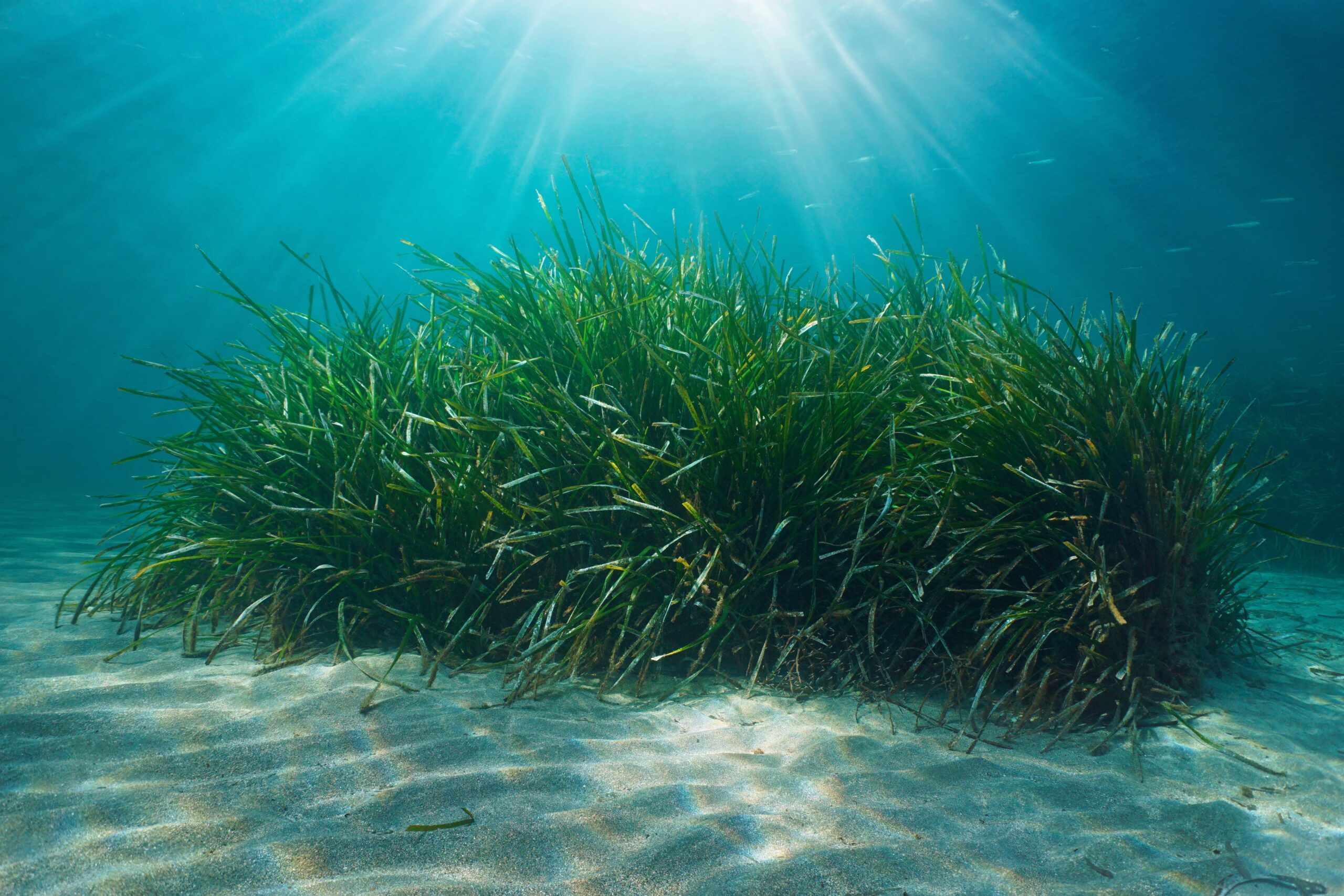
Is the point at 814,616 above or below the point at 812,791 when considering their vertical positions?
above

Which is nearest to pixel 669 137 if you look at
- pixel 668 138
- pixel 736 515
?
pixel 668 138

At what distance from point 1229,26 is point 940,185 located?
2382 cm

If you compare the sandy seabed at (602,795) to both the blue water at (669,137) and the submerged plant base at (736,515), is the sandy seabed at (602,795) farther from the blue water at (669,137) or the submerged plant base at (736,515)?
the blue water at (669,137)

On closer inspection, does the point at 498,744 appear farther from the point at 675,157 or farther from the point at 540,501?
the point at 675,157

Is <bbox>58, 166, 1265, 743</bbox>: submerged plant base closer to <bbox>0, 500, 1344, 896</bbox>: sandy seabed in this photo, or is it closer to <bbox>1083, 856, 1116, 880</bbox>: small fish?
<bbox>0, 500, 1344, 896</bbox>: sandy seabed

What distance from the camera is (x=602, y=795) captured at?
56.7 inches

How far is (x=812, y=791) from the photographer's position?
151 centimetres

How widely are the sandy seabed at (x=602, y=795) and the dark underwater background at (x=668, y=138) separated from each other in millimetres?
16295

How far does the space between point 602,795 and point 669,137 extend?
151 feet

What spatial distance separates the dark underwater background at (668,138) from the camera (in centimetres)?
2906

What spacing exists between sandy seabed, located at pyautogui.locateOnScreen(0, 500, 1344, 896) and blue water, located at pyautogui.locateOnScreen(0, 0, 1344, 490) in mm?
22656

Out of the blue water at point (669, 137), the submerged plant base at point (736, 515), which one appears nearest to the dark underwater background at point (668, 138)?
the blue water at point (669, 137)

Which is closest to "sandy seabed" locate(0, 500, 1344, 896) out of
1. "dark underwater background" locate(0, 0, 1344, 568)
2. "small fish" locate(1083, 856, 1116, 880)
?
"small fish" locate(1083, 856, 1116, 880)

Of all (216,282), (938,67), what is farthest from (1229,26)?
(216,282)
